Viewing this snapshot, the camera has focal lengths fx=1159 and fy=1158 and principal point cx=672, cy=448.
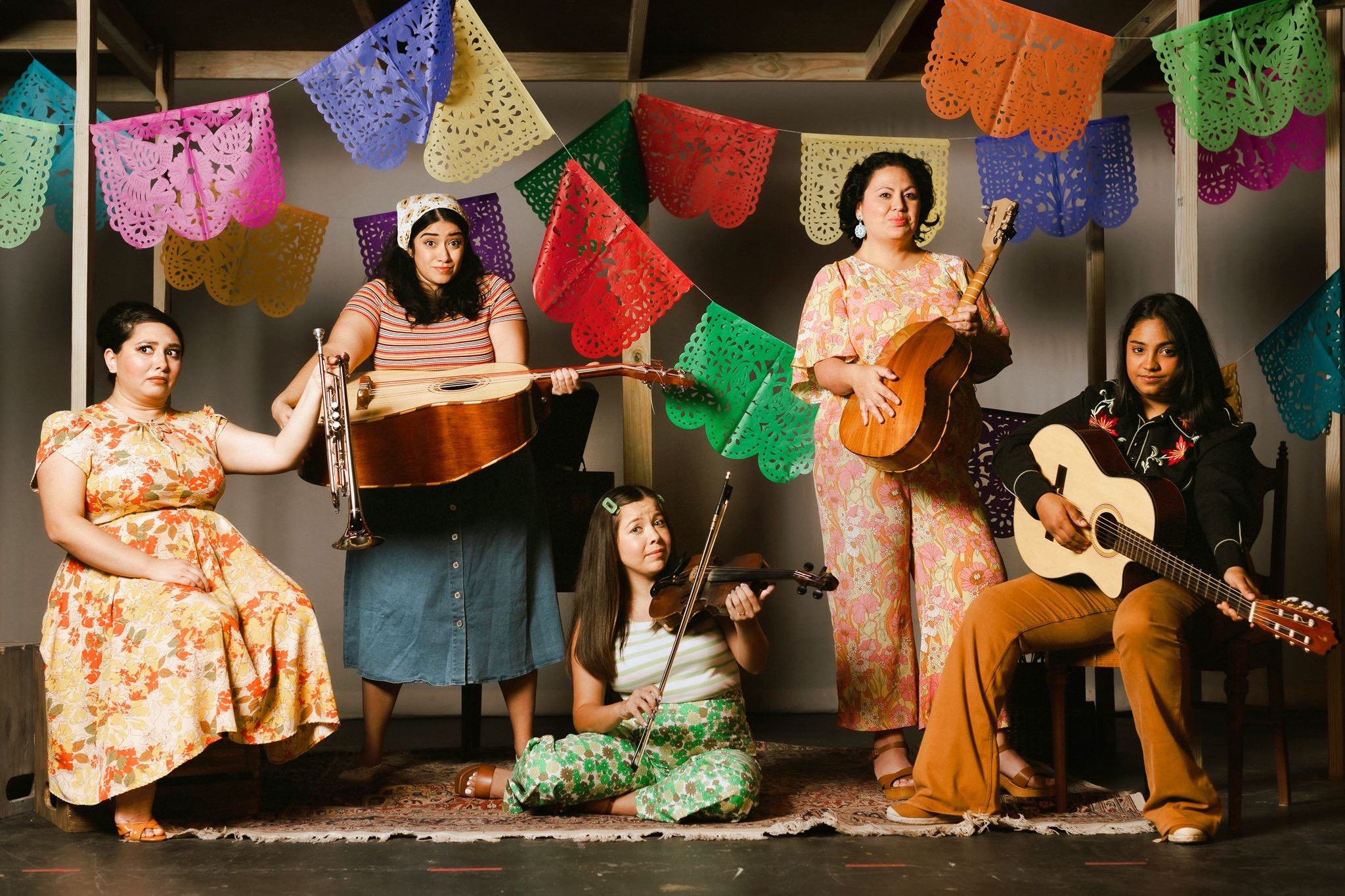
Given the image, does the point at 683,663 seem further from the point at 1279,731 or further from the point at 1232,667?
the point at 1279,731

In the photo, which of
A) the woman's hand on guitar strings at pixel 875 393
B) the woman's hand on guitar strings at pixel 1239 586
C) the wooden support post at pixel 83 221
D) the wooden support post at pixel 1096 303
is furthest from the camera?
the wooden support post at pixel 1096 303

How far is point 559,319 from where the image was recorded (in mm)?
3465

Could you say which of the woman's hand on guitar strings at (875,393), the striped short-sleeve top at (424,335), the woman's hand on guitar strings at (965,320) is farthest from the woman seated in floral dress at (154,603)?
the woman's hand on guitar strings at (965,320)

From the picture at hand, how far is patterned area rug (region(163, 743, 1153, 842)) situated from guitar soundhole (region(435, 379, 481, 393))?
1.10 metres

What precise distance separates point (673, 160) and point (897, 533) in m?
1.57

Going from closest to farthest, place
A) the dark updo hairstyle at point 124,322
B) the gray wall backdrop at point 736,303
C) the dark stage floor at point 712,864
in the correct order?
the dark stage floor at point 712,864 < the dark updo hairstyle at point 124,322 < the gray wall backdrop at point 736,303

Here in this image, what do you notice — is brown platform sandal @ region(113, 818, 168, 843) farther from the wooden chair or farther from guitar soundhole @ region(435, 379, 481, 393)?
the wooden chair

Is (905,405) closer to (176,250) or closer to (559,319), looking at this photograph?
(559,319)

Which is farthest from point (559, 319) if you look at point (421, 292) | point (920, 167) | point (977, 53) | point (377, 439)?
point (977, 53)

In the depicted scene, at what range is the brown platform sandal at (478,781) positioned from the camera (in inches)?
123

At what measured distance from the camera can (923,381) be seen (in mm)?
2854

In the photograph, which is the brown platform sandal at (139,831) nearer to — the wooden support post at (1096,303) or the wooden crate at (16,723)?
the wooden crate at (16,723)

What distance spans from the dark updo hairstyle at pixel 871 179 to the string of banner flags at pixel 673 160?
186 mm

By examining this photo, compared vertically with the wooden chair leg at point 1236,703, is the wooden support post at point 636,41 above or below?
above
